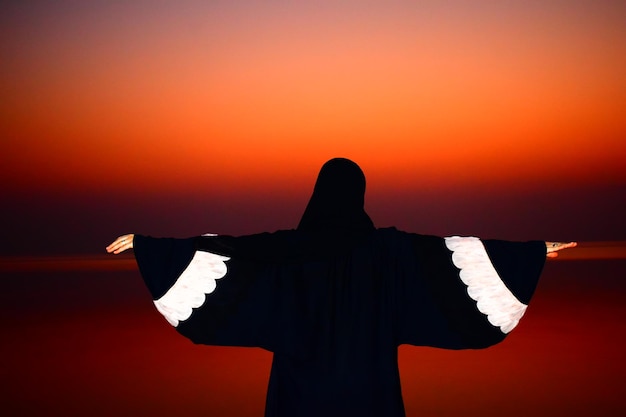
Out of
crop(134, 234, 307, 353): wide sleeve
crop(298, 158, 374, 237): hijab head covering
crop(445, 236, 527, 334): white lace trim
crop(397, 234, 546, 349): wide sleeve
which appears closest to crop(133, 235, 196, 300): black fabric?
crop(134, 234, 307, 353): wide sleeve

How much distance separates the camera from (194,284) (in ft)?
5.58

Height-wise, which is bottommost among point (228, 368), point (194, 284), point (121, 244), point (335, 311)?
point (228, 368)

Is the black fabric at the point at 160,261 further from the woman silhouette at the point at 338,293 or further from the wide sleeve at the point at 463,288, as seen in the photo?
the wide sleeve at the point at 463,288

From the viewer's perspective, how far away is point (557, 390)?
3.06m

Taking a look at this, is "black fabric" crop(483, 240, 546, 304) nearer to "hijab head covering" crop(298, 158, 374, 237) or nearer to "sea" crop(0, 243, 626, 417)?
"hijab head covering" crop(298, 158, 374, 237)

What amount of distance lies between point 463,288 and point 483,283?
0.17 feet

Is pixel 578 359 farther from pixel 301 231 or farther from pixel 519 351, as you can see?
pixel 301 231

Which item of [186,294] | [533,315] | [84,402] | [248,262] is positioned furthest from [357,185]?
[533,315]

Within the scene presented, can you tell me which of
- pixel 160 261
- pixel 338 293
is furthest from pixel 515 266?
pixel 160 261

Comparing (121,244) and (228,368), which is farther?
(228,368)

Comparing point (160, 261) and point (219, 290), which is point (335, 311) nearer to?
point (219, 290)

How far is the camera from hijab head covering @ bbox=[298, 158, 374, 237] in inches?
65.8

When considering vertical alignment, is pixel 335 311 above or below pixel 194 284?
below

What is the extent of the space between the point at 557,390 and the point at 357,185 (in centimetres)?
182
